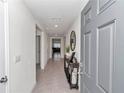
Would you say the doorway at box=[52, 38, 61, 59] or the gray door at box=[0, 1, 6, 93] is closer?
the gray door at box=[0, 1, 6, 93]

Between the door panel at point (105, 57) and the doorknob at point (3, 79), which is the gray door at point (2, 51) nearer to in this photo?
the doorknob at point (3, 79)

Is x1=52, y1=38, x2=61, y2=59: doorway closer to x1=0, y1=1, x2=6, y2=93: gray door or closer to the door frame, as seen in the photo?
the door frame

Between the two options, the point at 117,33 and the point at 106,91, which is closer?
the point at 117,33

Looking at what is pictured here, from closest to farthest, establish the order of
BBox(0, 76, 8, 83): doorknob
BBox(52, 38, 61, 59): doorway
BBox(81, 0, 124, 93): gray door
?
BBox(81, 0, 124, 93): gray door → BBox(0, 76, 8, 83): doorknob → BBox(52, 38, 61, 59): doorway

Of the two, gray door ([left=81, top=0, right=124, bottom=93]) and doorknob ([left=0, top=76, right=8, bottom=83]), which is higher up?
gray door ([left=81, top=0, right=124, bottom=93])

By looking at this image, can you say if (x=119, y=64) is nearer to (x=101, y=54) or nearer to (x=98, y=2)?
(x=101, y=54)

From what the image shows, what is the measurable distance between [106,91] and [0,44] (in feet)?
4.55

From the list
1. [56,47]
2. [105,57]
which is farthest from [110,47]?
[56,47]

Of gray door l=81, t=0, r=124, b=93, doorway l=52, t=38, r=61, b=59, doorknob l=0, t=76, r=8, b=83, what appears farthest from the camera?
doorway l=52, t=38, r=61, b=59

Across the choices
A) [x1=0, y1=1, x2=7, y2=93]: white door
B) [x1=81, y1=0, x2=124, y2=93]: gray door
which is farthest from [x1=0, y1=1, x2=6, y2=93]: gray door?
[x1=81, y1=0, x2=124, y2=93]: gray door

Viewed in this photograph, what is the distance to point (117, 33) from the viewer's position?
2.32ft

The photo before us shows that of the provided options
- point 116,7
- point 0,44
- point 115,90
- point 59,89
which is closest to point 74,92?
point 59,89

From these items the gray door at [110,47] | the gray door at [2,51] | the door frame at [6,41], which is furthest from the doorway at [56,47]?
the gray door at [110,47]

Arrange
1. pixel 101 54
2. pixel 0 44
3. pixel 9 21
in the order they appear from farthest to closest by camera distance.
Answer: pixel 9 21, pixel 0 44, pixel 101 54
